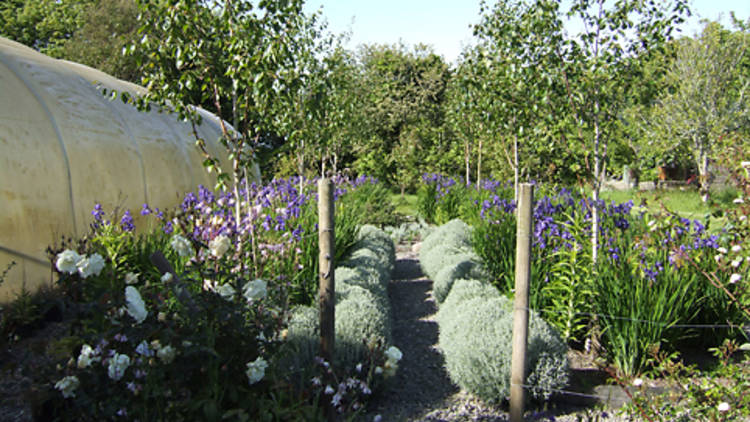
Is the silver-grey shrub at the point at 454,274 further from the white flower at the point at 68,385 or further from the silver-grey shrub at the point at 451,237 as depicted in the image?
the white flower at the point at 68,385

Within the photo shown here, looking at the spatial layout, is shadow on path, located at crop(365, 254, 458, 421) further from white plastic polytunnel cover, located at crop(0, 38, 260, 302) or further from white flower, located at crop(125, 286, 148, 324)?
white plastic polytunnel cover, located at crop(0, 38, 260, 302)

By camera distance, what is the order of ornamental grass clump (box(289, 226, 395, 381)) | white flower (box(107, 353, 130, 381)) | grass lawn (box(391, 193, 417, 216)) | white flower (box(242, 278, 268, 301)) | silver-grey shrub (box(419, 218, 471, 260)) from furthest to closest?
grass lawn (box(391, 193, 417, 216)), silver-grey shrub (box(419, 218, 471, 260)), ornamental grass clump (box(289, 226, 395, 381)), white flower (box(242, 278, 268, 301)), white flower (box(107, 353, 130, 381))

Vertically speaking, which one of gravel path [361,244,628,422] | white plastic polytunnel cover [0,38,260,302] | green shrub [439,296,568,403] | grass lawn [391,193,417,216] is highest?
white plastic polytunnel cover [0,38,260,302]

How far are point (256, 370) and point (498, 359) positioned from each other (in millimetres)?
1823

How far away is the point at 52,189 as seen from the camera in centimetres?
493

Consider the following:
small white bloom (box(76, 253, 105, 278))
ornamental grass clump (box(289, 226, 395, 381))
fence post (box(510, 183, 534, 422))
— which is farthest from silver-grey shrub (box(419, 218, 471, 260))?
small white bloom (box(76, 253, 105, 278))

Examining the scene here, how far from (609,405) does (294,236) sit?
2.93 m

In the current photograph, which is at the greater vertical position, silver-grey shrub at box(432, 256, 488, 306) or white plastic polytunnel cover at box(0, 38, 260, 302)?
white plastic polytunnel cover at box(0, 38, 260, 302)

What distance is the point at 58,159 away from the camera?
5.04 meters

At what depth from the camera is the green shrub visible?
138 inches

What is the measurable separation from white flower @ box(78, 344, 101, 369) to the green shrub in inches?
90.9

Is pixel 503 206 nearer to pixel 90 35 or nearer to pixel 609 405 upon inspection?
pixel 609 405

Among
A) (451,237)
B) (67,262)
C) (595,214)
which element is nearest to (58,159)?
(67,262)

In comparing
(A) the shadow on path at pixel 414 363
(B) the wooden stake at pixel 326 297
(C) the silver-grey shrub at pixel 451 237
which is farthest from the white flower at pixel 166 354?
(C) the silver-grey shrub at pixel 451 237
